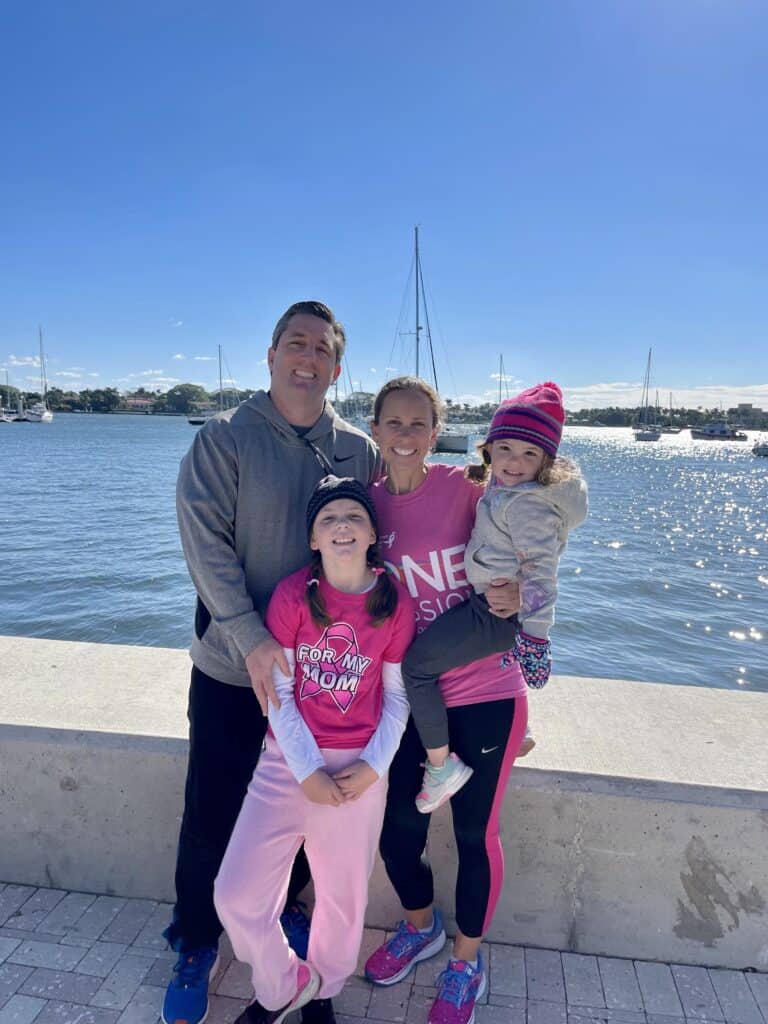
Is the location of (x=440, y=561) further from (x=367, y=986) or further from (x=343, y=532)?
(x=367, y=986)

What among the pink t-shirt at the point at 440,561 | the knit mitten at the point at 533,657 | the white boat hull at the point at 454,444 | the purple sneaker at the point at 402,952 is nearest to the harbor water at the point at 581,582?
the pink t-shirt at the point at 440,561

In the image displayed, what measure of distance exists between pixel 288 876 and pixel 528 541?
1318 millimetres

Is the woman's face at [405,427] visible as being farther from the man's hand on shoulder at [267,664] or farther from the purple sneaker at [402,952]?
the purple sneaker at [402,952]

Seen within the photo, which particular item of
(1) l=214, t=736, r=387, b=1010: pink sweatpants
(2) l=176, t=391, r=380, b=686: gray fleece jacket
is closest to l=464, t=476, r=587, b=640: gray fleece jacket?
(2) l=176, t=391, r=380, b=686: gray fleece jacket

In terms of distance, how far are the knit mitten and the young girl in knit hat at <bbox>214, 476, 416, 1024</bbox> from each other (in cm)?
37

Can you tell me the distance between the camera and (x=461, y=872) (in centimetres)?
225

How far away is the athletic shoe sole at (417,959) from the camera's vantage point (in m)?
2.31

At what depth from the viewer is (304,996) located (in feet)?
6.81

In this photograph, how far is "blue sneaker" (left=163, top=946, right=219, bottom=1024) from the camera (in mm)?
2109

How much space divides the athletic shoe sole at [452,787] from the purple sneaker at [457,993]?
22.1 inches

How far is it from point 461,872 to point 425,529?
1.17 metres

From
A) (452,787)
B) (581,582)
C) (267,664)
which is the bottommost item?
(581,582)

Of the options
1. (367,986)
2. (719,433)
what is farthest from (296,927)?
(719,433)

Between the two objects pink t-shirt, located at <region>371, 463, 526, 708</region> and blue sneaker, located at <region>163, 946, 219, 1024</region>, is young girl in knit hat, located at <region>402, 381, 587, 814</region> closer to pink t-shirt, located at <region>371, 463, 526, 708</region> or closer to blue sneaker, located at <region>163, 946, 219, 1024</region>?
pink t-shirt, located at <region>371, 463, 526, 708</region>
